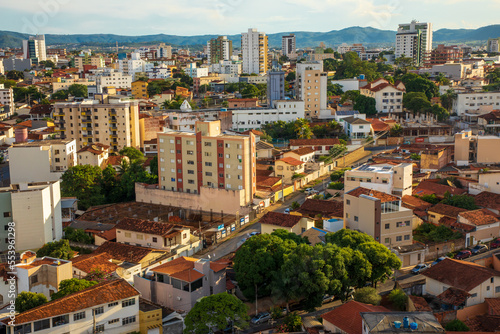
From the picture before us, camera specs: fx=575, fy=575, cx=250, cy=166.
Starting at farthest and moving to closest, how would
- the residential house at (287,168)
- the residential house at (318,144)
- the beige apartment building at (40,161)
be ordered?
the residential house at (318,144), the residential house at (287,168), the beige apartment building at (40,161)

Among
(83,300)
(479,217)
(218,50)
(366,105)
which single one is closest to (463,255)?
(479,217)

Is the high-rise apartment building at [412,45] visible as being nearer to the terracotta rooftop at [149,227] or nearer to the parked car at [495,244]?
the parked car at [495,244]

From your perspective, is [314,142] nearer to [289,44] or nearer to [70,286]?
[70,286]

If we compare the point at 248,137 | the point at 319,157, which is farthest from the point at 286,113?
the point at 248,137

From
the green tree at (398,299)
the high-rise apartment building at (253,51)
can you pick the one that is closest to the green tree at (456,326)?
the green tree at (398,299)

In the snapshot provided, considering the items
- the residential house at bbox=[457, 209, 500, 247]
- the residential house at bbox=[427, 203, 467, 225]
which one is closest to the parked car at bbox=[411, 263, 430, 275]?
the residential house at bbox=[457, 209, 500, 247]

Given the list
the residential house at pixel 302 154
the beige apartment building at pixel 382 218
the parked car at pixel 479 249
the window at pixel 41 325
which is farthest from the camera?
the residential house at pixel 302 154

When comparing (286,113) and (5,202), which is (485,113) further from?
(5,202)
